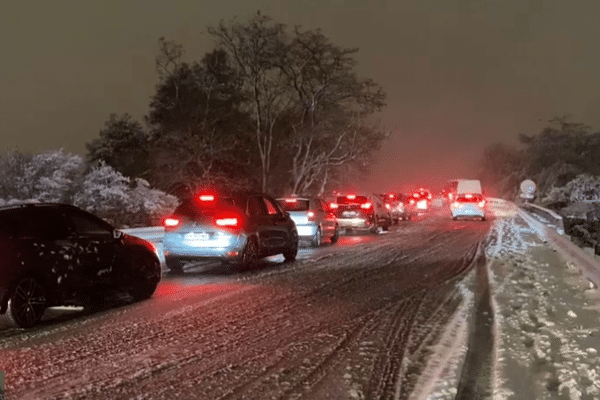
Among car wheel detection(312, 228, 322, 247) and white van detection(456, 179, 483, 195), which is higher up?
white van detection(456, 179, 483, 195)

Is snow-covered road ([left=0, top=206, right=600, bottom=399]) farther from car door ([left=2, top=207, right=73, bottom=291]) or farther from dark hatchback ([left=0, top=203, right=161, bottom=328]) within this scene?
car door ([left=2, top=207, right=73, bottom=291])

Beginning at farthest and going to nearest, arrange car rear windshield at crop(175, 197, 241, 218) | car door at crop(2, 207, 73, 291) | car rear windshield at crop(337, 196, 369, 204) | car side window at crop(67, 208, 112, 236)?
car rear windshield at crop(337, 196, 369, 204) < car rear windshield at crop(175, 197, 241, 218) < car side window at crop(67, 208, 112, 236) < car door at crop(2, 207, 73, 291)

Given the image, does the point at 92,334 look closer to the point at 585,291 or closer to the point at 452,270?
the point at 585,291

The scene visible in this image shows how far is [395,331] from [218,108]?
40.9 m

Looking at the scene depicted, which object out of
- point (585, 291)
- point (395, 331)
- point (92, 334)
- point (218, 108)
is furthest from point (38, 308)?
point (218, 108)

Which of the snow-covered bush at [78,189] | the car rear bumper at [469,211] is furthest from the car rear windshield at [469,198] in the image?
the snow-covered bush at [78,189]

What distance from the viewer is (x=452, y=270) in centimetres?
1513

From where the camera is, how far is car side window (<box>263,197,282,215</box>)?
55.6 feet

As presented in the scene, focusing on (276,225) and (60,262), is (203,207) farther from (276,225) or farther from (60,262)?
(60,262)

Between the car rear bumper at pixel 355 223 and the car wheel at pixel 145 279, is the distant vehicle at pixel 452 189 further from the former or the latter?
the car wheel at pixel 145 279

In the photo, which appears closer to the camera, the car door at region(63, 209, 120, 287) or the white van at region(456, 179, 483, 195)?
the car door at region(63, 209, 120, 287)

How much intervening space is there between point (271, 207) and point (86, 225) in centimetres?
698

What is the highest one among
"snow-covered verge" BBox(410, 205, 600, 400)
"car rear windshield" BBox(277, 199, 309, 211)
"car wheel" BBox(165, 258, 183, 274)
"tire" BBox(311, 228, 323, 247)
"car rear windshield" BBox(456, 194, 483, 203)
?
"car rear windshield" BBox(456, 194, 483, 203)

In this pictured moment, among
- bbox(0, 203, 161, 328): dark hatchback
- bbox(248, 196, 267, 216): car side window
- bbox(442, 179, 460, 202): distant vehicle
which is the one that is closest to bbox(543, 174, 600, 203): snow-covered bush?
bbox(442, 179, 460, 202): distant vehicle
